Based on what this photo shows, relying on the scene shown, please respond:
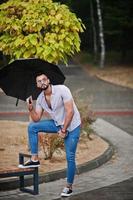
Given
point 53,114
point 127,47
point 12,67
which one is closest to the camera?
point 53,114

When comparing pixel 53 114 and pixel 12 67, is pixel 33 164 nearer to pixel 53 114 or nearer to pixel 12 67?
pixel 53 114

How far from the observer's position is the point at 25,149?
1201 cm

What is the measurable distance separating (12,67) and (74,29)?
8.71 ft

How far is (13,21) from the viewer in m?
11.4

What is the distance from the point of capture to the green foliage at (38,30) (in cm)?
1116

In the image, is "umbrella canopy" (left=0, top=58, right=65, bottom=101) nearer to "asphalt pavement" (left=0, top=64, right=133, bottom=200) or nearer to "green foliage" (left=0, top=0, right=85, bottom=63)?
"asphalt pavement" (left=0, top=64, right=133, bottom=200)

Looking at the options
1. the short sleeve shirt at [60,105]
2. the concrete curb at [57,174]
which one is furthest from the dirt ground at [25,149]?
the short sleeve shirt at [60,105]

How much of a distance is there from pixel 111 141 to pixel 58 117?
5451 millimetres

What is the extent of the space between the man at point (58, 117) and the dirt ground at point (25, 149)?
1652 mm

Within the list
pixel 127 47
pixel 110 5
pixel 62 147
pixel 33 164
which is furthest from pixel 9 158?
pixel 127 47

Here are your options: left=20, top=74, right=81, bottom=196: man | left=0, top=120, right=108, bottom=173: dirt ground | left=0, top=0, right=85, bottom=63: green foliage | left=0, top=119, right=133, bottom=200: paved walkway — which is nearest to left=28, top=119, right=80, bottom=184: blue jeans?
left=20, top=74, right=81, bottom=196: man

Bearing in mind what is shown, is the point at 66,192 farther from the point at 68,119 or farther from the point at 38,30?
the point at 38,30

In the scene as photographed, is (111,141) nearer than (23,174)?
No

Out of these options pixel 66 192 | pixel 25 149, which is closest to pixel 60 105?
pixel 66 192
